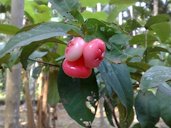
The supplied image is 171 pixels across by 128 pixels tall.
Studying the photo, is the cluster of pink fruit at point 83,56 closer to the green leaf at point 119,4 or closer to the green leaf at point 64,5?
the green leaf at point 64,5

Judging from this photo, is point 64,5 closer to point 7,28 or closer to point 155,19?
point 7,28

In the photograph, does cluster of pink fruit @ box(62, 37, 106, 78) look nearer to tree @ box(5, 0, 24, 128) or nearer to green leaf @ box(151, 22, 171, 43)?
green leaf @ box(151, 22, 171, 43)

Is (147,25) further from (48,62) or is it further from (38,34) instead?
(38,34)

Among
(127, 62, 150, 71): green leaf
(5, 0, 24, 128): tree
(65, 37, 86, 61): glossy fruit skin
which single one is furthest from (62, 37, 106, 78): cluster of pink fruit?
(5, 0, 24, 128): tree

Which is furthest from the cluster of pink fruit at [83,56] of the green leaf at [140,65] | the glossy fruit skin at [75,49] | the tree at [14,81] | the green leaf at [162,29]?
the tree at [14,81]

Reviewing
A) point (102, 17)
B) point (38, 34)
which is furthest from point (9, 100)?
point (38, 34)

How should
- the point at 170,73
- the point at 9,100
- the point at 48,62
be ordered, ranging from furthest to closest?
the point at 9,100, the point at 48,62, the point at 170,73

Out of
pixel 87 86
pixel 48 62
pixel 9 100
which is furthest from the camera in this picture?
pixel 9 100
